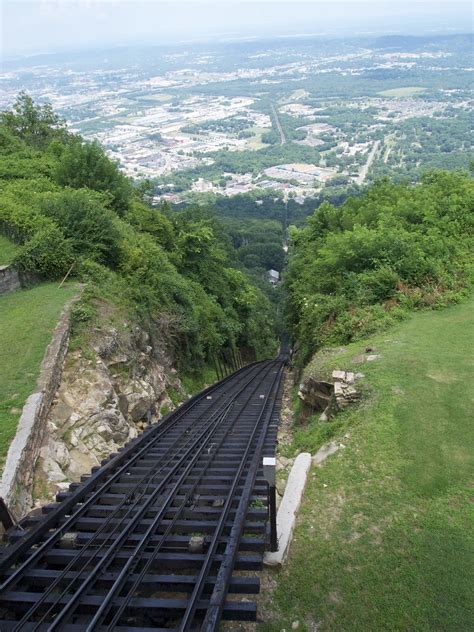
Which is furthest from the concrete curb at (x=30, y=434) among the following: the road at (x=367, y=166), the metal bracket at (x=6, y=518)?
the road at (x=367, y=166)

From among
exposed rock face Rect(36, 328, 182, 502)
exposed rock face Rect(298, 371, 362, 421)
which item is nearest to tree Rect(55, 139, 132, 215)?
exposed rock face Rect(36, 328, 182, 502)

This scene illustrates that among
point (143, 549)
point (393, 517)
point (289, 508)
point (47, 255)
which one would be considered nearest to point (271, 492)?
point (289, 508)

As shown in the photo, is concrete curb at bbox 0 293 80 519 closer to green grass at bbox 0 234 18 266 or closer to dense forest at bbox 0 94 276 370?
dense forest at bbox 0 94 276 370

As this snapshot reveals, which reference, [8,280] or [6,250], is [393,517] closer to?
[8,280]

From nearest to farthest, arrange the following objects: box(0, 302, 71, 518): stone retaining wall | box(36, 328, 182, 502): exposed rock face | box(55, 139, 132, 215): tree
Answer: box(0, 302, 71, 518): stone retaining wall, box(36, 328, 182, 502): exposed rock face, box(55, 139, 132, 215): tree

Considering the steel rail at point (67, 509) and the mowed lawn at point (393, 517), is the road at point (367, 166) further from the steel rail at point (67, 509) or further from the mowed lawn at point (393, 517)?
the steel rail at point (67, 509)

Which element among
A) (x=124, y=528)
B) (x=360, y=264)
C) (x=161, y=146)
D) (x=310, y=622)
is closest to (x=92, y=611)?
(x=124, y=528)
